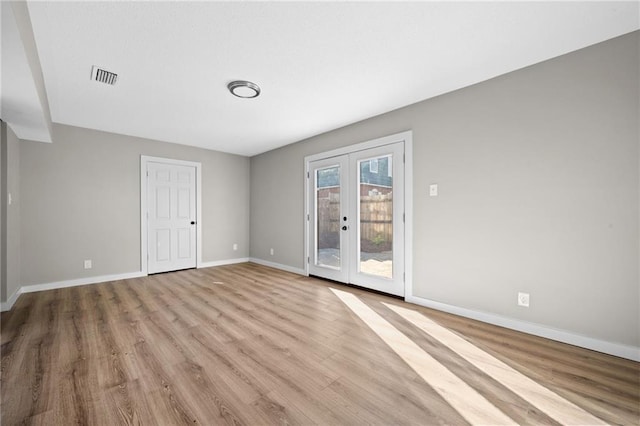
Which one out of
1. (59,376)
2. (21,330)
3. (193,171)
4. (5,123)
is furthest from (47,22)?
(193,171)

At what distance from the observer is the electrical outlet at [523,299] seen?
8.10 feet

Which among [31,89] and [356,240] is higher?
[31,89]

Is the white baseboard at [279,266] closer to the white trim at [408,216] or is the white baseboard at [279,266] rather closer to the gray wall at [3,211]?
the white trim at [408,216]

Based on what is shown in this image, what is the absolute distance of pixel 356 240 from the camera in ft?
13.0

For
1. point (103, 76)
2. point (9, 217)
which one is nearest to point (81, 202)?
point (9, 217)

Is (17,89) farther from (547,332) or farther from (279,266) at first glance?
(547,332)

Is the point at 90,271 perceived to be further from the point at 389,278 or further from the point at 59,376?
the point at 389,278

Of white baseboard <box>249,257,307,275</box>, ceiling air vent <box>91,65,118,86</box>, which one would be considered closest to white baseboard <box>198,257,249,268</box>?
white baseboard <box>249,257,307,275</box>

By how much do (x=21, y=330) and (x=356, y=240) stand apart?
3.77 meters

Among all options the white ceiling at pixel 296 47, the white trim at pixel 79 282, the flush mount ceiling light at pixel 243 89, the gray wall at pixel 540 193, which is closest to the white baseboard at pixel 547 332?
the gray wall at pixel 540 193

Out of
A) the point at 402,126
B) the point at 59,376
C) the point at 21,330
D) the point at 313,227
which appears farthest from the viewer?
the point at 313,227

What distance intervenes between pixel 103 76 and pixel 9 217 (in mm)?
2218

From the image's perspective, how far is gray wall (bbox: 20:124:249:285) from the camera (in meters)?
3.83

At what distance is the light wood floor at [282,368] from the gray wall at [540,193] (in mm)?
381
